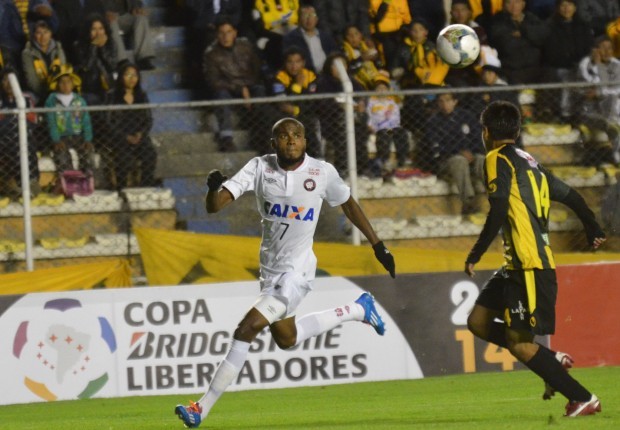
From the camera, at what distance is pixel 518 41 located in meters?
16.4

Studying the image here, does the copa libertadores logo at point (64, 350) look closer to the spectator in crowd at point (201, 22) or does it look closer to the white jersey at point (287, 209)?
the white jersey at point (287, 209)

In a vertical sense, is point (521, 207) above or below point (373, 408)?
above

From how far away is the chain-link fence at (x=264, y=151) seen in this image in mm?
13914

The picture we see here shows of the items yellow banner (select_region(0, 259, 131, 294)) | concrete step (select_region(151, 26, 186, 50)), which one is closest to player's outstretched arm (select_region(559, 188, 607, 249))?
yellow banner (select_region(0, 259, 131, 294))

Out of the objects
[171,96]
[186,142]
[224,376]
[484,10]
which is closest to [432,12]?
[484,10]

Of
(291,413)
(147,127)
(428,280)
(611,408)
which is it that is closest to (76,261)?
(147,127)

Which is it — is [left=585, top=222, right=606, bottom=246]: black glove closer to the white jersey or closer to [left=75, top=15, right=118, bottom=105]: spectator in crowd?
the white jersey

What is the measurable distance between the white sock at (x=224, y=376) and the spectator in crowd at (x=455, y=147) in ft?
19.1

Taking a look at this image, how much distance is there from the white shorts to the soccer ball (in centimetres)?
325

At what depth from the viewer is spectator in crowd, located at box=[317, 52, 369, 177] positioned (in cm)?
1382

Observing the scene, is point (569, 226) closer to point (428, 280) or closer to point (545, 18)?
point (428, 280)

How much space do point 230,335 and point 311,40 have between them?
14.5ft

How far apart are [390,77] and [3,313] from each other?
580 cm

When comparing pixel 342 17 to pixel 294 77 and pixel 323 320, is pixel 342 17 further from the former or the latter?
pixel 323 320
